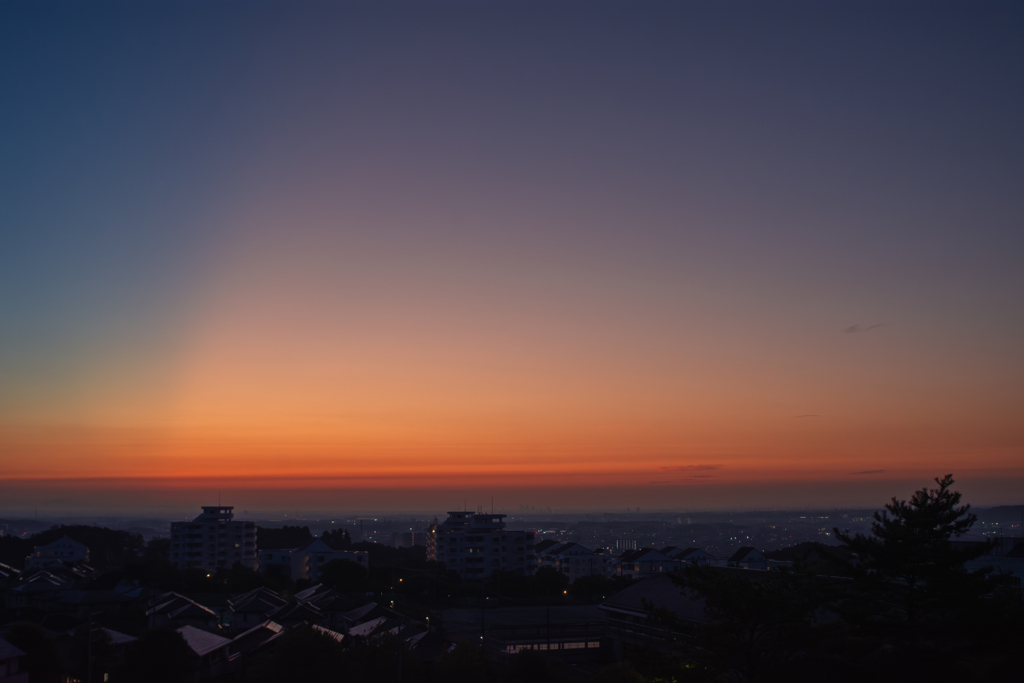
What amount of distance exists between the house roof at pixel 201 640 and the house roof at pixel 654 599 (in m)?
12.6

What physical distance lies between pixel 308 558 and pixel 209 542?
8.45 meters

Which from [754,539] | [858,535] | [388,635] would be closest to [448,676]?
[388,635]

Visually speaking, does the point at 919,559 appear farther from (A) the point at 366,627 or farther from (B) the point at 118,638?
(B) the point at 118,638

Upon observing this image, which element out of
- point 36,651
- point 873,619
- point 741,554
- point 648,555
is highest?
point 873,619

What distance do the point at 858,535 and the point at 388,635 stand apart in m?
11.0

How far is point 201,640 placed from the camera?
70.3ft

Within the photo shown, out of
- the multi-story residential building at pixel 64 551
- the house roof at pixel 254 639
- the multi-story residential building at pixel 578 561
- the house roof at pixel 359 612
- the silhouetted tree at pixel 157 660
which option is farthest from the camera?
the multi-story residential building at pixel 578 561

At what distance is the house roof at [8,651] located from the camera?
17281 mm

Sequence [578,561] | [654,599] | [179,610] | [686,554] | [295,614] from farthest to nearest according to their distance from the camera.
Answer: [578,561], [686,554], [179,610], [295,614], [654,599]

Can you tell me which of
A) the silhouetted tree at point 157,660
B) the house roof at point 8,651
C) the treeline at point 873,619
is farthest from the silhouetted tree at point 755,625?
the house roof at point 8,651

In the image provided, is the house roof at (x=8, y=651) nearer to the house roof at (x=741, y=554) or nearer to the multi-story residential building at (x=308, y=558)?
the house roof at (x=741, y=554)

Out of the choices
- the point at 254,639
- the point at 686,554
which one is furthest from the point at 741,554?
the point at 254,639

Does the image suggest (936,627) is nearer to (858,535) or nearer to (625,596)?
(858,535)

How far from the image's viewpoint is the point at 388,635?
18.6 m
